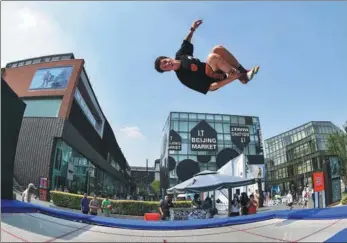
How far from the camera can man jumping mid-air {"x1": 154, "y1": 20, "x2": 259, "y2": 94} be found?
5.19 meters

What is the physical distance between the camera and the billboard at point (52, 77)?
6.44m

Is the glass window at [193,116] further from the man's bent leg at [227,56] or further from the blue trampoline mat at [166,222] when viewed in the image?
the man's bent leg at [227,56]

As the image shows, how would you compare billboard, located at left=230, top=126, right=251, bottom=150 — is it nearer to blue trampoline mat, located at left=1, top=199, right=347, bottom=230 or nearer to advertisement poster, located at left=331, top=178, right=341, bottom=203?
advertisement poster, located at left=331, top=178, right=341, bottom=203

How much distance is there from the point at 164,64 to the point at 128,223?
3065mm

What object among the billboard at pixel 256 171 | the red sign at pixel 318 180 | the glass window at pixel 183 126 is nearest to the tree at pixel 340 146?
the red sign at pixel 318 180

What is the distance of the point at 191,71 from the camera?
5.64 meters

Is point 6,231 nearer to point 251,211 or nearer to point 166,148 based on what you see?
point 166,148

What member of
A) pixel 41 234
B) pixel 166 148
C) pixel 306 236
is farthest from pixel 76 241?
pixel 166 148

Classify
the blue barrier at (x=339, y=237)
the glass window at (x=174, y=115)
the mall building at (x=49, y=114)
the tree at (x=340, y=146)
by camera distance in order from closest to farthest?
the blue barrier at (x=339, y=237)
the mall building at (x=49, y=114)
the tree at (x=340, y=146)
the glass window at (x=174, y=115)

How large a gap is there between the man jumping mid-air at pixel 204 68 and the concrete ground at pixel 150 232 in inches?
102

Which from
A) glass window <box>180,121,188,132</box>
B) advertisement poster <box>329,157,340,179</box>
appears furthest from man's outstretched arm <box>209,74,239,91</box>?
glass window <box>180,121,188,132</box>

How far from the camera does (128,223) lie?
5969mm

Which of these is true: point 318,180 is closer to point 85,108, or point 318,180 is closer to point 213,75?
point 213,75

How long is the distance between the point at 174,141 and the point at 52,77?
550 centimetres
